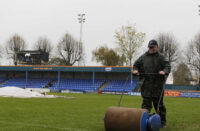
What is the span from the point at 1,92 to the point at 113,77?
32.7m

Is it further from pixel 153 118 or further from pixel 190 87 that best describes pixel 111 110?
pixel 190 87

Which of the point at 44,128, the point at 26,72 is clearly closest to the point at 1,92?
the point at 44,128

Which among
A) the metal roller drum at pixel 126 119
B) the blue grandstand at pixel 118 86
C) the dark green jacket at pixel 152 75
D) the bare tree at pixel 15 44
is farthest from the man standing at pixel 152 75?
the bare tree at pixel 15 44

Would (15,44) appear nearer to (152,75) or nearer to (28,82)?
(28,82)

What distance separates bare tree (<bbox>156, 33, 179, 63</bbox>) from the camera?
197 ft

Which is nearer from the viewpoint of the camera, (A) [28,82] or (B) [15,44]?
(A) [28,82]

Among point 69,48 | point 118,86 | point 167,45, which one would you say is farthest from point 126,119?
point 69,48

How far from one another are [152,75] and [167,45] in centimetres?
5368

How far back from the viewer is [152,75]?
26.1 ft

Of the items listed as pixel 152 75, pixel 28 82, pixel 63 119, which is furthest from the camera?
pixel 28 82

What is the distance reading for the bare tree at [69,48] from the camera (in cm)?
7450

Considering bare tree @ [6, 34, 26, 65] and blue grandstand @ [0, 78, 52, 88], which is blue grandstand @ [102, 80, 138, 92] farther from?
bare tree @ [6, 34, 26, 65]

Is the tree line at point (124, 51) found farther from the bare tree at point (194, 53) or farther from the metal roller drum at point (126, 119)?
the metal roller drum at point (126, 119)

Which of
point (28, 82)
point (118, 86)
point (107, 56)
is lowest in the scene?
point (118, 86)
